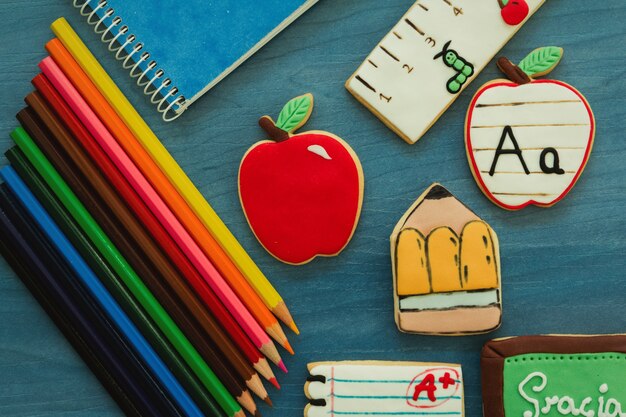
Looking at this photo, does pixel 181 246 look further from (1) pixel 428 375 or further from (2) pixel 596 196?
(2) pixel 596 196

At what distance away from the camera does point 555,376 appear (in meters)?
0.75

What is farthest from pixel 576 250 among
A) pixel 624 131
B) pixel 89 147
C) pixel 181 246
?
pixel 89 147

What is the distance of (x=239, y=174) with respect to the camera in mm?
803

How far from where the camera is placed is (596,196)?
2.53 ft

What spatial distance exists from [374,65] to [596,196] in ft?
0.99

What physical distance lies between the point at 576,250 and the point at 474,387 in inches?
7.9

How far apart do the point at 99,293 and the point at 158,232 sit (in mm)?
107

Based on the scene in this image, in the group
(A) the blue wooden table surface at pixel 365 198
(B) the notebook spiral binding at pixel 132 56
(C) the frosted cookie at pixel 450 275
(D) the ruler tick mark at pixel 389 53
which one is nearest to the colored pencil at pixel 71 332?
(A) the blue wooden table surface at pixel 365 198

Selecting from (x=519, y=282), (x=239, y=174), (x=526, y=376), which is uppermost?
(x=239, y=174)

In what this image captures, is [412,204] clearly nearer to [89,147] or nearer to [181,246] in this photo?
[181,246]

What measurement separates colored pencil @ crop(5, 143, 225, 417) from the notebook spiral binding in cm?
17

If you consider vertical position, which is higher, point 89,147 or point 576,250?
point 89,147

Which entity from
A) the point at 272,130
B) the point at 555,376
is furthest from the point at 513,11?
the point at 555,376

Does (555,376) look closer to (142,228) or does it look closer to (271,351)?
(271,351)
